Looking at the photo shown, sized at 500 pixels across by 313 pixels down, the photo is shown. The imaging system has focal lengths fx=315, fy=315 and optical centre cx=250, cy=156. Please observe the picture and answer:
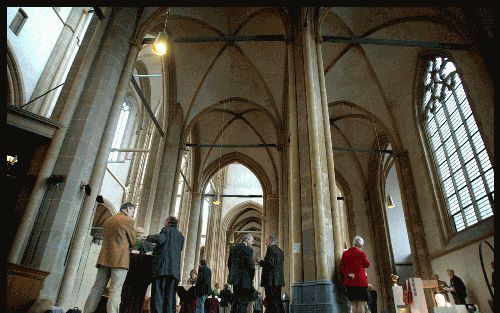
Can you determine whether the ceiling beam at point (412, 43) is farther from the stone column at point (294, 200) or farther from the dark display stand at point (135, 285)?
the dark display stand at point (135, 285)

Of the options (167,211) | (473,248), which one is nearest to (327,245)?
(473,248)

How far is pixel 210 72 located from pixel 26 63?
7.08 metres

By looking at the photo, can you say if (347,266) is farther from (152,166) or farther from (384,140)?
(384,140)

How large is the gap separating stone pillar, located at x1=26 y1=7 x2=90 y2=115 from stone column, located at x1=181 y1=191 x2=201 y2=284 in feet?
27.2

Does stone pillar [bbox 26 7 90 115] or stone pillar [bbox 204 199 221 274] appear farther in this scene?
stone pillar [bbox 204 199 221 274]

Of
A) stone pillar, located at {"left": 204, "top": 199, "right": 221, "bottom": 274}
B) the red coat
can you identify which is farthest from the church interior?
stone pillar, located at {"left": 204, "top": 199, "right": 221, "bottom": 274}

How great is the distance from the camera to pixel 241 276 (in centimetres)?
570

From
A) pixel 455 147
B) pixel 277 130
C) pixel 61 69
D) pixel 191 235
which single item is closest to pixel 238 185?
pixel 191 235

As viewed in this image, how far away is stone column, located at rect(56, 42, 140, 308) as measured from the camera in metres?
5.93

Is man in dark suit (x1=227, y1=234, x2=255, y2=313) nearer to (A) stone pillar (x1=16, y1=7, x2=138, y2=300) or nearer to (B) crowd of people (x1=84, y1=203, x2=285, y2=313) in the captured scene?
(B) crowd of people (x1=84, y1=203, x2=285, y2=313)

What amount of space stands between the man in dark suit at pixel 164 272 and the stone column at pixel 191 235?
10.4 metres

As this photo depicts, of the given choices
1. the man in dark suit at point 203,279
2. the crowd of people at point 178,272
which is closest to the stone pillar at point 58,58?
the man in dark suit at point 203,279

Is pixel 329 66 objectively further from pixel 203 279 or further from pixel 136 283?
pixel 136 283

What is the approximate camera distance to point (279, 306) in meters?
5.68
